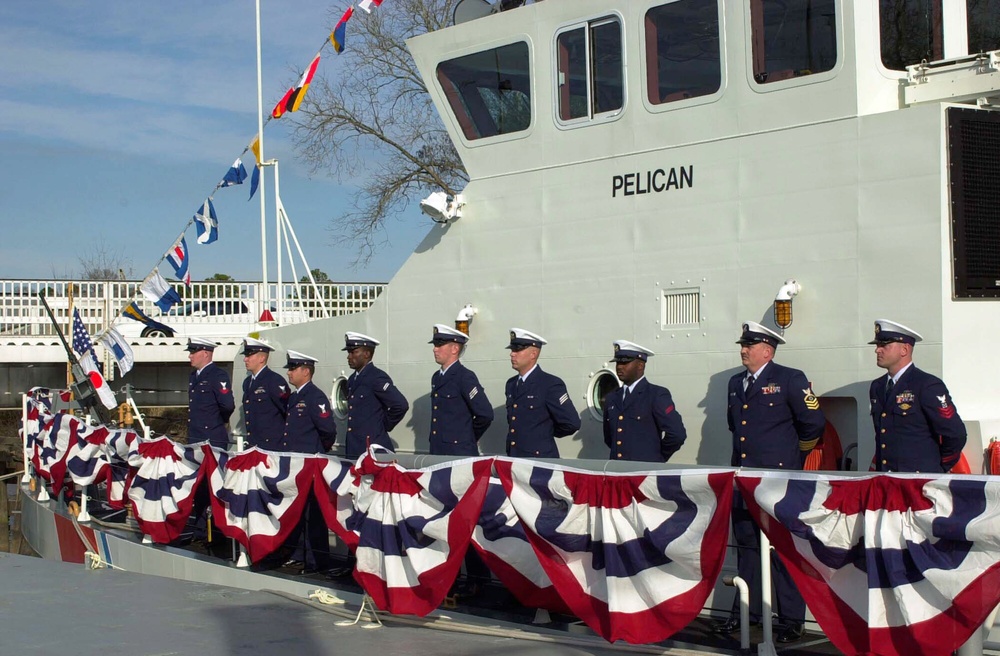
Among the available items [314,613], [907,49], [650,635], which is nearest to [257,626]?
[314,613]

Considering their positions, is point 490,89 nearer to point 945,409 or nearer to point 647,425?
point 647,425

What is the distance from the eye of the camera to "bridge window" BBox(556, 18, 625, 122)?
687cm

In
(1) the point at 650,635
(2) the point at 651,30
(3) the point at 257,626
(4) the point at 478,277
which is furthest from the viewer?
(4) the point at 478,277

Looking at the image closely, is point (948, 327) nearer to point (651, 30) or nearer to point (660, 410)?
point (660, 410)

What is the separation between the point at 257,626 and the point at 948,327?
12.4ft

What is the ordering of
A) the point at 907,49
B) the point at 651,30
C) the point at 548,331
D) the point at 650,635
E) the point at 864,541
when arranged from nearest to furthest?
the point at 864,541, the point at 650,635, the point at 907,49, the point at 651,30, the point at 548,331

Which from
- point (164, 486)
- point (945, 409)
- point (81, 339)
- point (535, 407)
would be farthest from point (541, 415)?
point (81, 339)

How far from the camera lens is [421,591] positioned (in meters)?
5.17

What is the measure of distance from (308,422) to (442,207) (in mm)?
1884

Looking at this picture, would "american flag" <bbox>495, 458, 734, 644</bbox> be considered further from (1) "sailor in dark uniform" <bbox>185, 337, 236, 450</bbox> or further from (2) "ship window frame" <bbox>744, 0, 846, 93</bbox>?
(1) "sailor in dark uniform" <bbox>185, 337, 236, 450</bbox>

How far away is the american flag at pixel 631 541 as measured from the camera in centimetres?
429

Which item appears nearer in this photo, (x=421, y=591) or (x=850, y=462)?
(x=421, y=591)

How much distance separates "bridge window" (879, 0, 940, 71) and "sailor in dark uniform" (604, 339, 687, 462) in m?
2.17

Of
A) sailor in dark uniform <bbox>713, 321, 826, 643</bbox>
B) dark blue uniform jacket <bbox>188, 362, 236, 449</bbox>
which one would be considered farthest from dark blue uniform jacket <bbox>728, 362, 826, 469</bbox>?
dark blue uniform jacket <bbox>188, 362, 236, 449</bbox>
